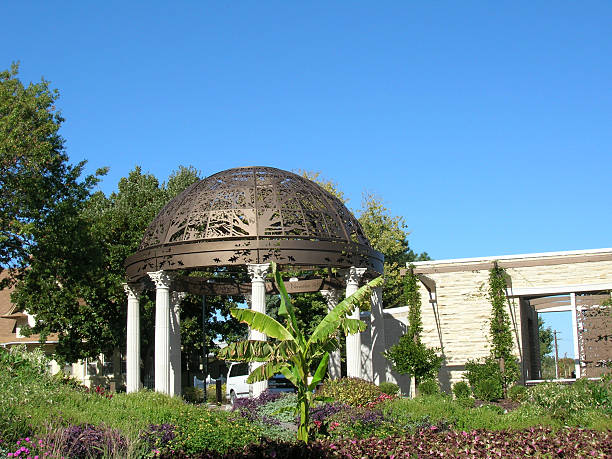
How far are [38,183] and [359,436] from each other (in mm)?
18279

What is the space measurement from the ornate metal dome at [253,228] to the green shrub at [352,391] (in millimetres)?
3828

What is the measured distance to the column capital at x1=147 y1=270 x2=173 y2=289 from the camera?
22.9 metres

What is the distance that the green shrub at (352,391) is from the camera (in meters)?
20.6

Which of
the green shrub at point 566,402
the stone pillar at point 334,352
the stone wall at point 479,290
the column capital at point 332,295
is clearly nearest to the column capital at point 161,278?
the stone pillar at point 334,352

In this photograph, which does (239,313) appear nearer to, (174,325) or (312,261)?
(312,261)

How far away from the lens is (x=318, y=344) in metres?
15.0

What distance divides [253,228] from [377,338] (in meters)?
8.85

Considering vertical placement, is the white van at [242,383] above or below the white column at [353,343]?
below

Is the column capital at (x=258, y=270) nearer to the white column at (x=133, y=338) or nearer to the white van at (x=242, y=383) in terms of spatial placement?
the white column at (x=133, y=338)

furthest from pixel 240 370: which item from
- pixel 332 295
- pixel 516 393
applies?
pixel 516 393

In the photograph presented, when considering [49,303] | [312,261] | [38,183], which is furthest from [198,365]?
[312,261]

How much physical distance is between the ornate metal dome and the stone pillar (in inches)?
133

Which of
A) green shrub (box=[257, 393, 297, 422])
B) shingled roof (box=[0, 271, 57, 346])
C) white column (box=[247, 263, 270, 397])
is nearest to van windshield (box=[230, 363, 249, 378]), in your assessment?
white column (box=[247, 263, 270, 397])

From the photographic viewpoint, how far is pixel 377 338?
90.5 feet
